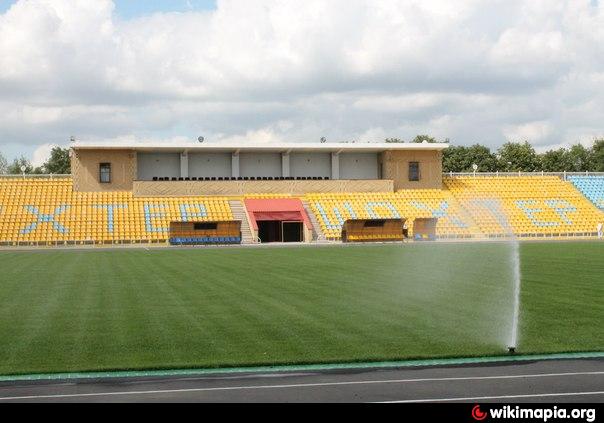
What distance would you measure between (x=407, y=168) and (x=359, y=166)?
4967 millimetres

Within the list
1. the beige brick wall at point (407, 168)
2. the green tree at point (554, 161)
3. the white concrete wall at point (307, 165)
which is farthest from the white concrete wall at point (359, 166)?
the green tree at point (554, 161)

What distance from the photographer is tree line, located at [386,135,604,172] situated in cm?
13638

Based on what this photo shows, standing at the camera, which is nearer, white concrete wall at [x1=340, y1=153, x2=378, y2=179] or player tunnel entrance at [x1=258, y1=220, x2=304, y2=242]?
player tunnel entrance at [x1=258, y1=220, x2=304, y2=242]

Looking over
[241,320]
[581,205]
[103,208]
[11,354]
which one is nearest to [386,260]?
[241,320]

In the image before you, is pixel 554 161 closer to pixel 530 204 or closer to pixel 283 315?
pixel 530 204

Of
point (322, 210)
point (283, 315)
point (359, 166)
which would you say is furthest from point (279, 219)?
point (283, 315)

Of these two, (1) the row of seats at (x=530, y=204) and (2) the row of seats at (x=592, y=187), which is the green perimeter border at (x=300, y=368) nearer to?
(1) the row of seats at (x=530, y=204)

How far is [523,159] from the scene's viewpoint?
135875mm

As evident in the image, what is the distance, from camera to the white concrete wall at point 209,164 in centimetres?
8381

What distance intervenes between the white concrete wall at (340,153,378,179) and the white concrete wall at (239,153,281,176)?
684 cm

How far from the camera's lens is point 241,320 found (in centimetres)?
1953

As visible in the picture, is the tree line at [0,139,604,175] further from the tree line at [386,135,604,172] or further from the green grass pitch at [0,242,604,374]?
the green grass pitch at [0,242,604,374]
